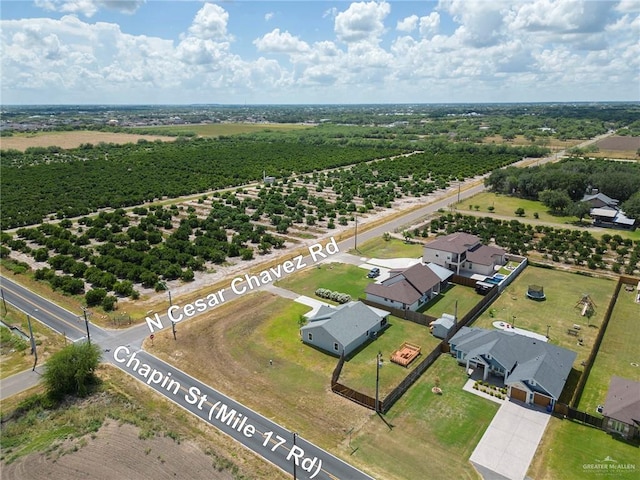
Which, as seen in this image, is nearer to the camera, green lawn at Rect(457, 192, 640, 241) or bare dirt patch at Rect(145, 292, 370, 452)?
bare dirt patch at Rect(145, 292, 370, 452)

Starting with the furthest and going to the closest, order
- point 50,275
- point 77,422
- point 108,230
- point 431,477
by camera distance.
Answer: point 108,230, point 50,275, point 77,422, point 431,477

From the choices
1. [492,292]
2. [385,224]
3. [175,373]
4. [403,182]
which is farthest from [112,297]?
[403,182]

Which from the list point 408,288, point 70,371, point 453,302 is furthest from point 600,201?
point 70,371

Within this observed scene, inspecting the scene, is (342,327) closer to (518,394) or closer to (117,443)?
(518,394)

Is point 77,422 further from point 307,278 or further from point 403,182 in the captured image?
point 403,182

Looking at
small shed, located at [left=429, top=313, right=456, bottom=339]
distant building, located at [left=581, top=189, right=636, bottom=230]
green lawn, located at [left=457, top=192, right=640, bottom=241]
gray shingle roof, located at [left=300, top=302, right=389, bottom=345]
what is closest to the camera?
gray shingle roof, located at [left=300, top=302, right=389, bottom=345]

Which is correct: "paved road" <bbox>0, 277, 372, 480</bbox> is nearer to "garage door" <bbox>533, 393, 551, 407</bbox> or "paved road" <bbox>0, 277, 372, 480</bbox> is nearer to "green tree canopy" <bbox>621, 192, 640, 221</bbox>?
"garage door" <bbox>533, 393, 551, 407</bbox>

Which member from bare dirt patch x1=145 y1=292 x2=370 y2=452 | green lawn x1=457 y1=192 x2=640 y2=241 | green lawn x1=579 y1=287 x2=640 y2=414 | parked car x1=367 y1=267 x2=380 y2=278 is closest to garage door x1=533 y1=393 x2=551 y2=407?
green lawn x1=579 y1=287 x2=640 y2=414
